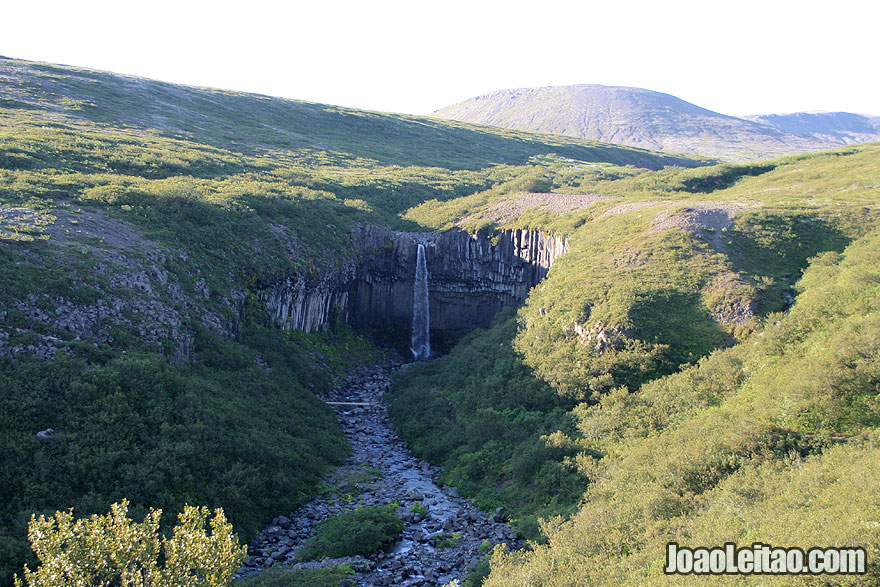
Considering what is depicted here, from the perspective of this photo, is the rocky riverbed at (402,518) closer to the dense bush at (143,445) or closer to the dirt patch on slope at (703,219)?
the dense bush at (143,445)

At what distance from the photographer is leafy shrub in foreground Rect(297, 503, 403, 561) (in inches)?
760

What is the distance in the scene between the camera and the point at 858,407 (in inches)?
652

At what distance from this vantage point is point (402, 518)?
2198cm

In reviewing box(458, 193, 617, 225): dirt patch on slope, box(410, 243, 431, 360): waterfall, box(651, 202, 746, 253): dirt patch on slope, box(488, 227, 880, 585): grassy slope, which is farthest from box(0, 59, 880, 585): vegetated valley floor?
box(410, 243, 431, 360): waterfall

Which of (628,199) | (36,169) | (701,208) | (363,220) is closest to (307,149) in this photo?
(363,220)

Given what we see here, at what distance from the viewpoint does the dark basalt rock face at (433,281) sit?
40969 mm

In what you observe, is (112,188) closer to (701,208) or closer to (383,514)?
(383,514)

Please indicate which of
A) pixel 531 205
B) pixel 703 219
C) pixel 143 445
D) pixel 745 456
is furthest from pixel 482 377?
pixel 531 205

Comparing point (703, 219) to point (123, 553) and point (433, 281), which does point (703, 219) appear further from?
point (123, 553)

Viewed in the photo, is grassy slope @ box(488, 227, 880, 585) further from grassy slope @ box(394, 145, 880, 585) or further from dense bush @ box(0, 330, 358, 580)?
dense bush @ box(0, 330, 358, 580)

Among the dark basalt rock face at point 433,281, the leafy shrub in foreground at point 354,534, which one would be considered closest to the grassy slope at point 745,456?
the leafy shrub in foreground at point 354,534

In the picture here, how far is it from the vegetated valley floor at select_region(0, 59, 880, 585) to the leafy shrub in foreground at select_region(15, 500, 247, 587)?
17.5 ft

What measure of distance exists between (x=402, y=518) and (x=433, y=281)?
83.1 ft

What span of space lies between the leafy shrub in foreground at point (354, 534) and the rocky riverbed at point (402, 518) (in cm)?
34
